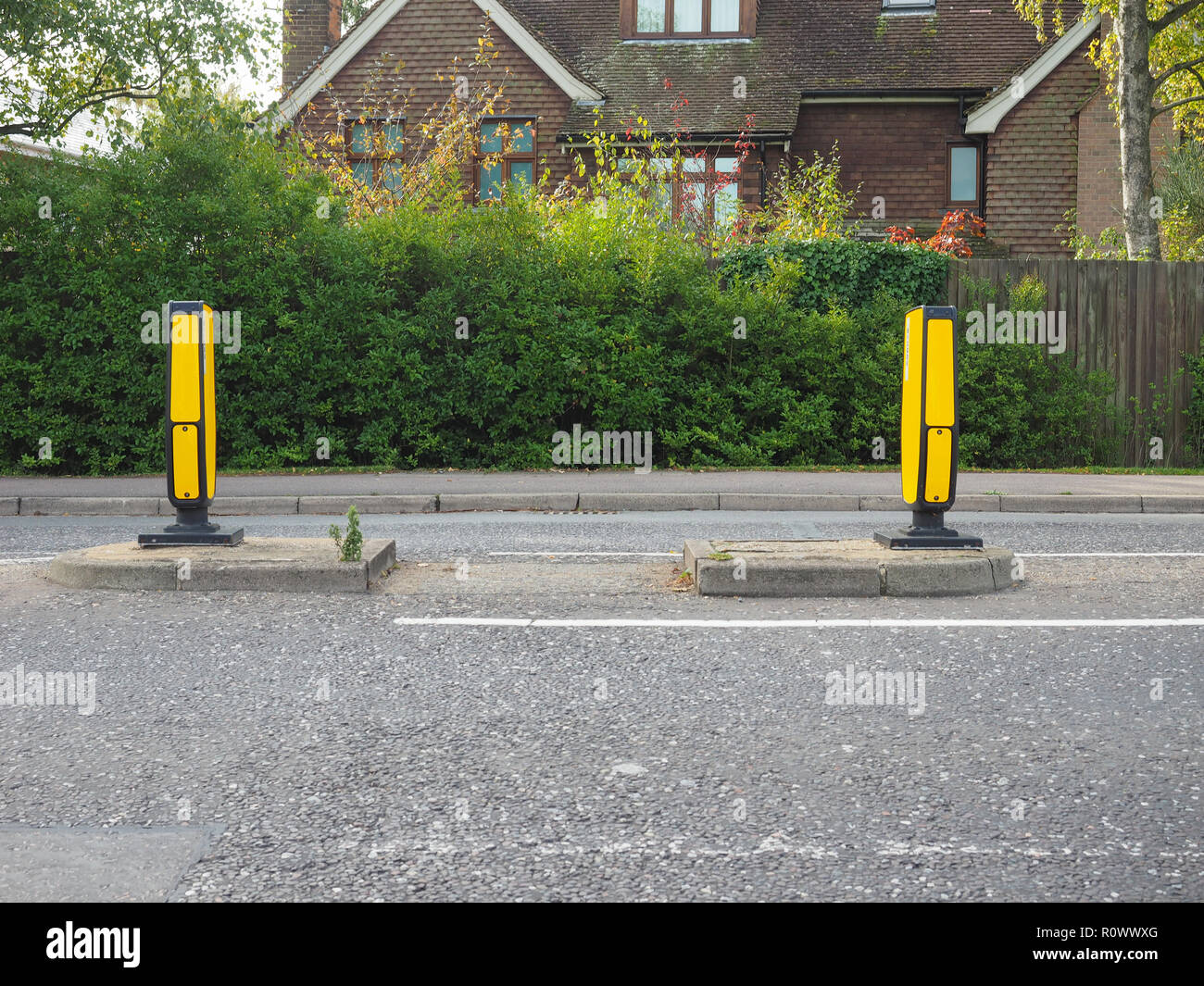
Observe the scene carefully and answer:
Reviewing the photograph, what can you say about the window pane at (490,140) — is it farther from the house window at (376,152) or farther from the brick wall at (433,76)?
the house window at (376,152)

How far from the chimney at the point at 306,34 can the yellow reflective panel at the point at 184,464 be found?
2329 centimetres

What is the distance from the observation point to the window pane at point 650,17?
25672 millimetres

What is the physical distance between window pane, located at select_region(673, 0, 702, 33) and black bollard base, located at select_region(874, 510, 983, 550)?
2026cm

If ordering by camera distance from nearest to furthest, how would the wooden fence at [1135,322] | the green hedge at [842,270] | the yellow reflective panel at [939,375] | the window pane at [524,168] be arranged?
the yellow reflective panel at [939,375] → the green hedge at [842,270] → the wooden fence at [1135,322] → the window pane at [524,168]

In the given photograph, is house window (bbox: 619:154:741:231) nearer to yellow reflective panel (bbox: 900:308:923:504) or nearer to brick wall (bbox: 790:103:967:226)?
brick wall (bbox: 790:103:967:226)

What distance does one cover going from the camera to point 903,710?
4840mm

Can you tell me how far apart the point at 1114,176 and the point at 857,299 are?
38.2 ft

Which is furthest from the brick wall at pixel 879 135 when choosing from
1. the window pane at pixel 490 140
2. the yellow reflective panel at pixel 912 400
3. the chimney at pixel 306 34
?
the yellow reflective panel at pixel 912 400

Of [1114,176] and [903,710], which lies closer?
[903,710]

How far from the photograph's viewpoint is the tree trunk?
18.0 m

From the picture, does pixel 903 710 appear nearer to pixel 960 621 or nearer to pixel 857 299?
pixel 960 621

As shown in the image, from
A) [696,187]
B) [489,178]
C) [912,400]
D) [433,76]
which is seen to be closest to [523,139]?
[489,178]

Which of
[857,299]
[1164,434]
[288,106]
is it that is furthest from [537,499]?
[288,106]

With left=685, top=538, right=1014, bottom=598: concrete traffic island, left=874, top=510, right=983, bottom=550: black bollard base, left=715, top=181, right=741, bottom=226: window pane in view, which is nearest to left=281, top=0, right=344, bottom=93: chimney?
left=715, top=181, right=741, bottom=226: window pane
